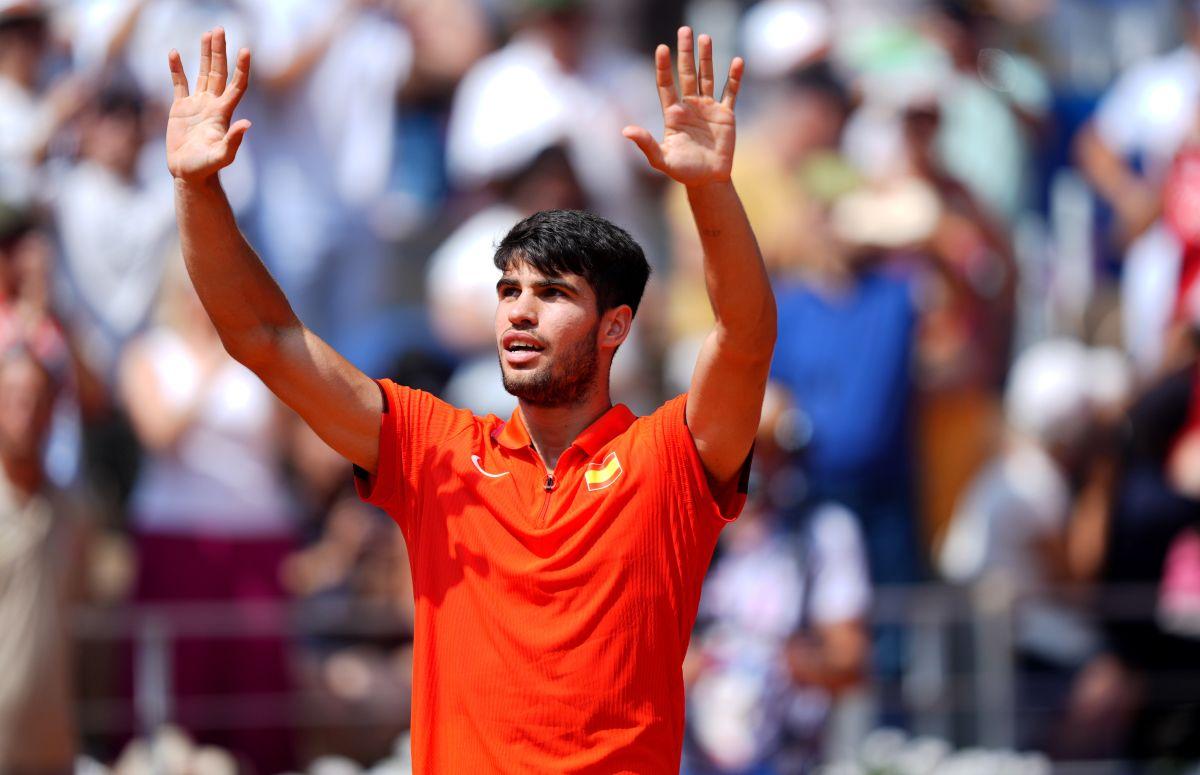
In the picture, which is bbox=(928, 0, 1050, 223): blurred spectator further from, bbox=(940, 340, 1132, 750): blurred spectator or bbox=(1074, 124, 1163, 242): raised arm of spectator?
bbox=(940, 340, 1132, 750): blurred spectator

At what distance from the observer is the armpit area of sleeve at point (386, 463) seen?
3900 millimetres

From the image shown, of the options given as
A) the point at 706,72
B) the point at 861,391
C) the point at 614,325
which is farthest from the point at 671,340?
the point at 706,72

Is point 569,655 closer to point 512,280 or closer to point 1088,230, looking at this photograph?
point 512,280

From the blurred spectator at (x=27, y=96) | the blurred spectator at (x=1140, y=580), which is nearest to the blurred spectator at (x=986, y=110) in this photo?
the blurred spectator at (x=1140, y=580)

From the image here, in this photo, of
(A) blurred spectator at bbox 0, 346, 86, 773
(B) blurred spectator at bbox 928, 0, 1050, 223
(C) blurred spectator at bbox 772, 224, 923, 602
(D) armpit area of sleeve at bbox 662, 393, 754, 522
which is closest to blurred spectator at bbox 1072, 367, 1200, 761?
(C) blurred spectator at bbox 772, 224, 923, 602

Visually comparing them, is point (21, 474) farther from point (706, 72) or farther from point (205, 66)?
point (706, 72)

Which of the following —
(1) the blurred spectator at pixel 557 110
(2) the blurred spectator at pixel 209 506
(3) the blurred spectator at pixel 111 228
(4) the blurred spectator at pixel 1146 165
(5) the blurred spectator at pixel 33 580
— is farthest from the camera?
(4) the blurred spectator at pixel 1146 165

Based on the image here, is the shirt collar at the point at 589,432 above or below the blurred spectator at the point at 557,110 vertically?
below

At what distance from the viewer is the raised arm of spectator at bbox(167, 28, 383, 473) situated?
12.2 ft

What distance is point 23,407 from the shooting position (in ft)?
24.4

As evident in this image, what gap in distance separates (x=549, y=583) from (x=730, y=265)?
0.79 meters

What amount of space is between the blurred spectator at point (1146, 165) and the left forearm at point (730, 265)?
6151 mm

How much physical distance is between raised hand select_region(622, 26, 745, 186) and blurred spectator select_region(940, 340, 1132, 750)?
5.37m

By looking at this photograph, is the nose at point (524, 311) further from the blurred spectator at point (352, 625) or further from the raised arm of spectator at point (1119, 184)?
the raised arm of spectator at point (1119, 184)
